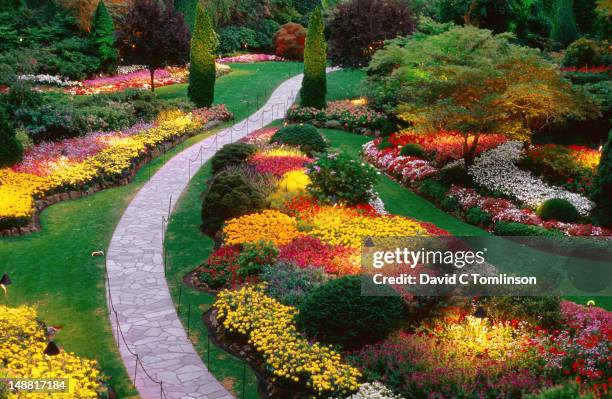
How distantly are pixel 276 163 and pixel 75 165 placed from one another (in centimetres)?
638

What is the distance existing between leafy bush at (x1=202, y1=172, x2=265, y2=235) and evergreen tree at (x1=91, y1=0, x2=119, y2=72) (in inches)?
966

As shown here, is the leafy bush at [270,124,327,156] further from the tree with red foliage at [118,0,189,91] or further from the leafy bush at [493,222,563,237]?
the tree with red foliage at [118,0,189,91]

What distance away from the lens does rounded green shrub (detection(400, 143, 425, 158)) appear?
22.2 meters

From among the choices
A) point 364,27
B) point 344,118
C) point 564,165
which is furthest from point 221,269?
point 364,27

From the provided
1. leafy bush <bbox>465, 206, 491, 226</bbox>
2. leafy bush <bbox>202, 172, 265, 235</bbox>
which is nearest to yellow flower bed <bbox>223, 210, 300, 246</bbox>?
leafy bush <bbox>202, 172, 265, 235</bbox>

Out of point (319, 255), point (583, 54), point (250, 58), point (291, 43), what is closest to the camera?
point (319, 255)

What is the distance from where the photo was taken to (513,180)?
19062 mm

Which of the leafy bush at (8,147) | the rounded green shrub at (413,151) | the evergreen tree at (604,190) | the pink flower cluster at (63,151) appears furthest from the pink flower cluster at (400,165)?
the leafy bush at (8,147)

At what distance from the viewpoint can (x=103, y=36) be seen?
36906 millimetres

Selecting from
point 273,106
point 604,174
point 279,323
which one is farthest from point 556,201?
point 273,106

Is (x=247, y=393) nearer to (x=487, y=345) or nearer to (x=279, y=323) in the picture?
(x=279, y=323)

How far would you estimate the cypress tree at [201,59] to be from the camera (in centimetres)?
2861

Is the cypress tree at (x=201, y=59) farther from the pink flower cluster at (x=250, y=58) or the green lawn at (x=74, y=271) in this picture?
the pink flower cluster at (x=250, y=58)

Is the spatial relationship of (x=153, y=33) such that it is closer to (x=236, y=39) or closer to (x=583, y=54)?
(x=236, y=39)
